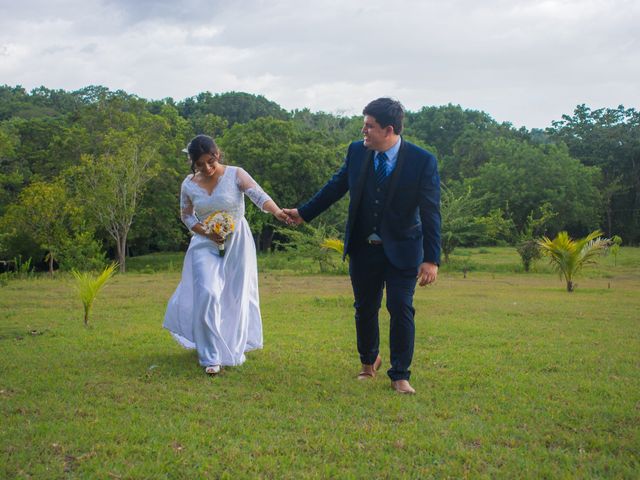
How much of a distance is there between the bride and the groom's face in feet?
4.16

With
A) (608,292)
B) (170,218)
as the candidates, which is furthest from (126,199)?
(608,292)

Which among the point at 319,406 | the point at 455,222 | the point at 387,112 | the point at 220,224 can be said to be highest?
the point at 387,112

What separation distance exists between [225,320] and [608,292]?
39.8 ft

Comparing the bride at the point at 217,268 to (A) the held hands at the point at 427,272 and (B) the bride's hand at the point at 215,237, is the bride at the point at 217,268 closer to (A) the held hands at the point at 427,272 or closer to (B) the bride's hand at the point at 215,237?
(B) the bride's hand at the point at 215,237

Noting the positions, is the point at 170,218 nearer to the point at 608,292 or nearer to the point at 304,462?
the point at 608,292

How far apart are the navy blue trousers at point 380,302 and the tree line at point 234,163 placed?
68.5ft

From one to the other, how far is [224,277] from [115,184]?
29388 millimetres

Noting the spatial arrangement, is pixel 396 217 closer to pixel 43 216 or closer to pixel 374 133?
pixel 374 133

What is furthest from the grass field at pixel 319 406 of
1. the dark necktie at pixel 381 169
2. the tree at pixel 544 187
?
the tree at pixel 544 187

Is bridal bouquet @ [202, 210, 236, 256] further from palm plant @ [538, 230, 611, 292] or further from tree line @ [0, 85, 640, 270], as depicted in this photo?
tree line @ [0, 85, 640, 270]

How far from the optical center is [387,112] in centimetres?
561

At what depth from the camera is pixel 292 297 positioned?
46.3ft

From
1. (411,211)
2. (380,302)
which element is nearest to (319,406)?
(380,302)

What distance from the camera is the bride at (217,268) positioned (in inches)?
255
